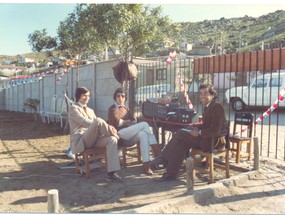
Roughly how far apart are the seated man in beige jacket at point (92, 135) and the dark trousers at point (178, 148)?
0.73m

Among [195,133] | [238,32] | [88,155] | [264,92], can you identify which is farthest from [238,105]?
[238,32]

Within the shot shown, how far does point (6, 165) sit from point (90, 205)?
2601 mm

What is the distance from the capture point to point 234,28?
6875 cm

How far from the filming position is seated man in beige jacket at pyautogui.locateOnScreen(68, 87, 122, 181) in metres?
4.53

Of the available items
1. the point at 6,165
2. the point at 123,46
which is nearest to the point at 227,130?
the point at 6,165

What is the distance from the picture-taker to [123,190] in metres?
4.16

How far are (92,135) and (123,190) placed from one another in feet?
3.01

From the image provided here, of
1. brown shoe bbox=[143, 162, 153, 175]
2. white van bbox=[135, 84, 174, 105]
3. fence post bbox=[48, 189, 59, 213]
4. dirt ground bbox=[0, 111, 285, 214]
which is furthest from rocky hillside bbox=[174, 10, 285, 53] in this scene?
fence post bbox=[48, 189, 59, 213]

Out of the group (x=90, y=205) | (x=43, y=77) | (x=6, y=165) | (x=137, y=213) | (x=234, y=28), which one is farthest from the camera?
(x=234, y=28)

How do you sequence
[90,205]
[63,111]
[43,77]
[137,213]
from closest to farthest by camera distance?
[137,213] → [90,205] → [63,111] → [43,77]

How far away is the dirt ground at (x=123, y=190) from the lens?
3641mm

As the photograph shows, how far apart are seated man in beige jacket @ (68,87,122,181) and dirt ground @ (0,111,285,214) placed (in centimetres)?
29

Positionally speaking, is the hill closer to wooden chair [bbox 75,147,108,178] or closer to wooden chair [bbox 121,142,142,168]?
wooden chair [bbox 121,142,142,168]

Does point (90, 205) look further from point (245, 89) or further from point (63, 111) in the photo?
point (245, 89)
